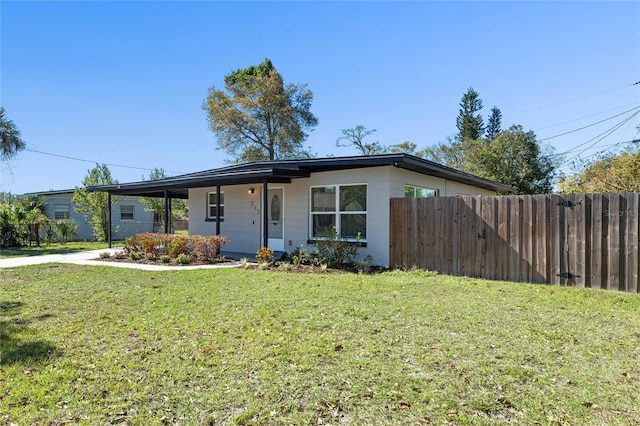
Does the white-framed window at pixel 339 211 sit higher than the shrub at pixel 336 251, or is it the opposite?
the white-framed window at pixel 339 211

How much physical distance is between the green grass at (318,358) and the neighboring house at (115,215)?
17.8 metres

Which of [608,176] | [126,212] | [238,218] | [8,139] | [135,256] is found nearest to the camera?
[135,256]

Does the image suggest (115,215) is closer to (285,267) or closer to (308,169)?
(308,169)

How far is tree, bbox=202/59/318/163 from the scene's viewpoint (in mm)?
29594

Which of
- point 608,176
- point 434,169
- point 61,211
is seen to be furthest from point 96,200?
point 608,176

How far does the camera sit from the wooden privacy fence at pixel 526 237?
21.6 ft

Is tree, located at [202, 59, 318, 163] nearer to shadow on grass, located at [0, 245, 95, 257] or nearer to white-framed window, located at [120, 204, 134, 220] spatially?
white-framed window, located at [120, 204, 134, 220]

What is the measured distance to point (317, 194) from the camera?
10.9 metres

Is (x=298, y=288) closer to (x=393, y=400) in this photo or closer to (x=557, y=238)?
(x=393, y=400)

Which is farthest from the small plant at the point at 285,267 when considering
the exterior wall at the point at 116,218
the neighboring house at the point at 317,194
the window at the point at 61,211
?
the window at the point at 61,211

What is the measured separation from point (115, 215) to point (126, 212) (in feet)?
2.78

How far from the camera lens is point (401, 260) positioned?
921 cm

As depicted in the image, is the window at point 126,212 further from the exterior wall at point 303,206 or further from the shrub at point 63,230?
the exterior wall at point 303,206

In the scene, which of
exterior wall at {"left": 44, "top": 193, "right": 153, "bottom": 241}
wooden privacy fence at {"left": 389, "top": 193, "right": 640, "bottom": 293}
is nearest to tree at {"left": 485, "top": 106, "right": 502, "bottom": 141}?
wooden privacy fence at {"left": 389, "top": 193, "right": 640, "bottom": 293}
